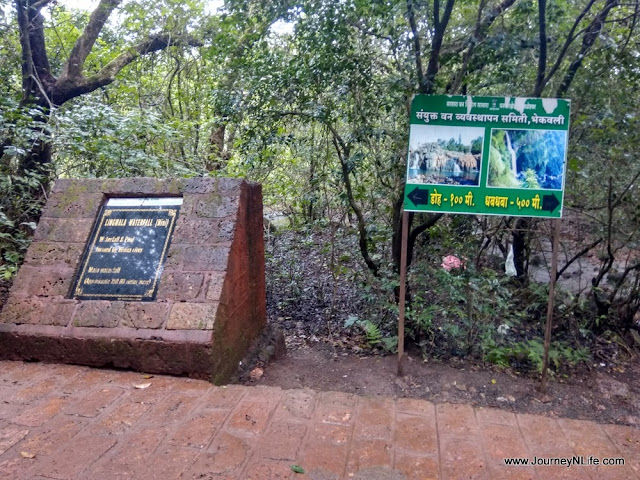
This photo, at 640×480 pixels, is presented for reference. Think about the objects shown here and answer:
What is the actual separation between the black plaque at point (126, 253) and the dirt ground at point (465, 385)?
3.47 feet

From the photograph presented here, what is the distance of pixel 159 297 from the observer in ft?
10.4

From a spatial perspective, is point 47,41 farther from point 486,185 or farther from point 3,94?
point 486,185

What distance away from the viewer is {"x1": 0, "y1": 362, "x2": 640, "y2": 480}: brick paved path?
2186 millimetres

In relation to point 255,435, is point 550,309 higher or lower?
higher

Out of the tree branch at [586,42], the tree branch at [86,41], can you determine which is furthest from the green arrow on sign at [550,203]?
the tree branch at [86,41]

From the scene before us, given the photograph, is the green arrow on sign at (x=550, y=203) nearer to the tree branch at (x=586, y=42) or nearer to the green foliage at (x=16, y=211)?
the tree branch at (x=586, y=42)

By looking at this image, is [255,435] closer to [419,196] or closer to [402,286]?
[402,286]

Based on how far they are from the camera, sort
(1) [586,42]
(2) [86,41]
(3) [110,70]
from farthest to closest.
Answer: (3) [110,70] < (2) [86,41] < (1) [586,42]

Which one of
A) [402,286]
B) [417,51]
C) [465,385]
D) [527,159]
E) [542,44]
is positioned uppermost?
[542,44]

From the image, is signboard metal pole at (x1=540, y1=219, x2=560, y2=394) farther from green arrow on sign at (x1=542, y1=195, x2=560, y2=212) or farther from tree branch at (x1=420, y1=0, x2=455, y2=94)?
tree branch at (x1=420, y1=0, x2=455, y2=94)

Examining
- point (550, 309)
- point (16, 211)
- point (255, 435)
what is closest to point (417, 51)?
point (550, 309)

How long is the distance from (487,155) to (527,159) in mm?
259

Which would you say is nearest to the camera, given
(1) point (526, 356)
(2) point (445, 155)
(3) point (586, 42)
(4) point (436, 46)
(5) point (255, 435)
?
(5) point (255, 435)

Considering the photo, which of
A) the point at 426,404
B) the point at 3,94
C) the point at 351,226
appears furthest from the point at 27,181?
the point at 426,404
